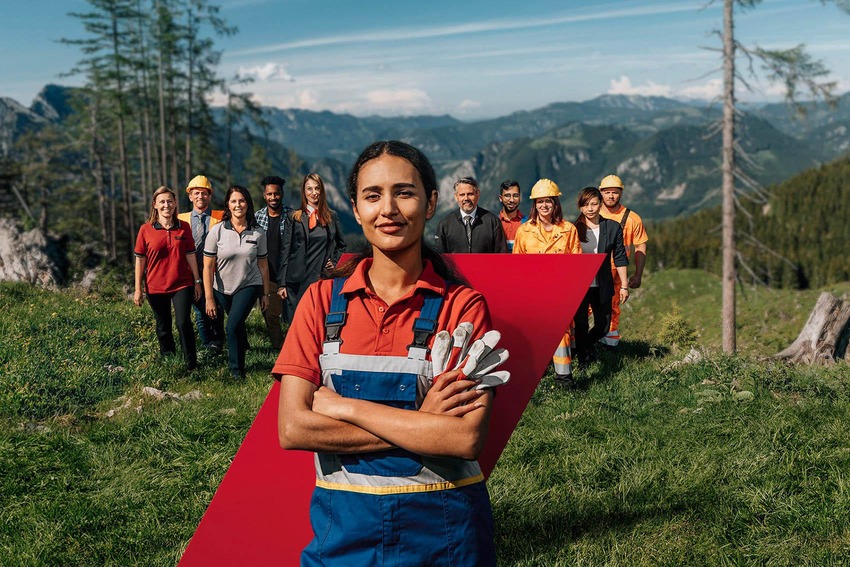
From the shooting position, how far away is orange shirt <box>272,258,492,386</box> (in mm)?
2400

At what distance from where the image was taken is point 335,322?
2.42m

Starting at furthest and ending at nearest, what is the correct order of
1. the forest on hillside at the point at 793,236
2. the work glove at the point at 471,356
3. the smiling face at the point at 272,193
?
1. the forest on hillside at the point at 793,236
2. the smiling face at the point at 272,193
3. the work glove at the point at 471,356

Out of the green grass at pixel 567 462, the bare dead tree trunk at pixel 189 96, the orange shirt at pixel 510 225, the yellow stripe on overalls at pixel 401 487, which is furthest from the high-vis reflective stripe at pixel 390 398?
the bare dead tree trunk at pixel 189 96

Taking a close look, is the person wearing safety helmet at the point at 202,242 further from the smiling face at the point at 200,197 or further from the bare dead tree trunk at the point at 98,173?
the bare dead tree trunk at the point at 98,173

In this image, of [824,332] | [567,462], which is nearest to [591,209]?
[824,332]

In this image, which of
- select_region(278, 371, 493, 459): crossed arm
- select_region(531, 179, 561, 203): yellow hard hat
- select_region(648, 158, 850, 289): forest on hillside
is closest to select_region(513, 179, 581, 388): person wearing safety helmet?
select_region(531, 179, 561, 203): yellow hard hat

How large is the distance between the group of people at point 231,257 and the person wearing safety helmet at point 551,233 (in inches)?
101

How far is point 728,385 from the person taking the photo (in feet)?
23.3

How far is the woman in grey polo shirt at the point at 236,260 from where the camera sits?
8617 mm

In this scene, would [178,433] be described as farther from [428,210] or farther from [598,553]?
[428,210]

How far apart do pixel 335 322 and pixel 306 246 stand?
755 cm

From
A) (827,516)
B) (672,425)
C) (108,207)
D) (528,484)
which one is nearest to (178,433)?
(528,484)

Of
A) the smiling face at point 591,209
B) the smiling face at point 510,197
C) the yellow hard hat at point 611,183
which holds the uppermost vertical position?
the yellow hard hat at point 611,183

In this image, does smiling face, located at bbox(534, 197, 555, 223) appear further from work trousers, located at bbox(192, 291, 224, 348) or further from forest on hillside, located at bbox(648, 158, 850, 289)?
forest on hillside, located at bbox(648, 158, 850, 289)
